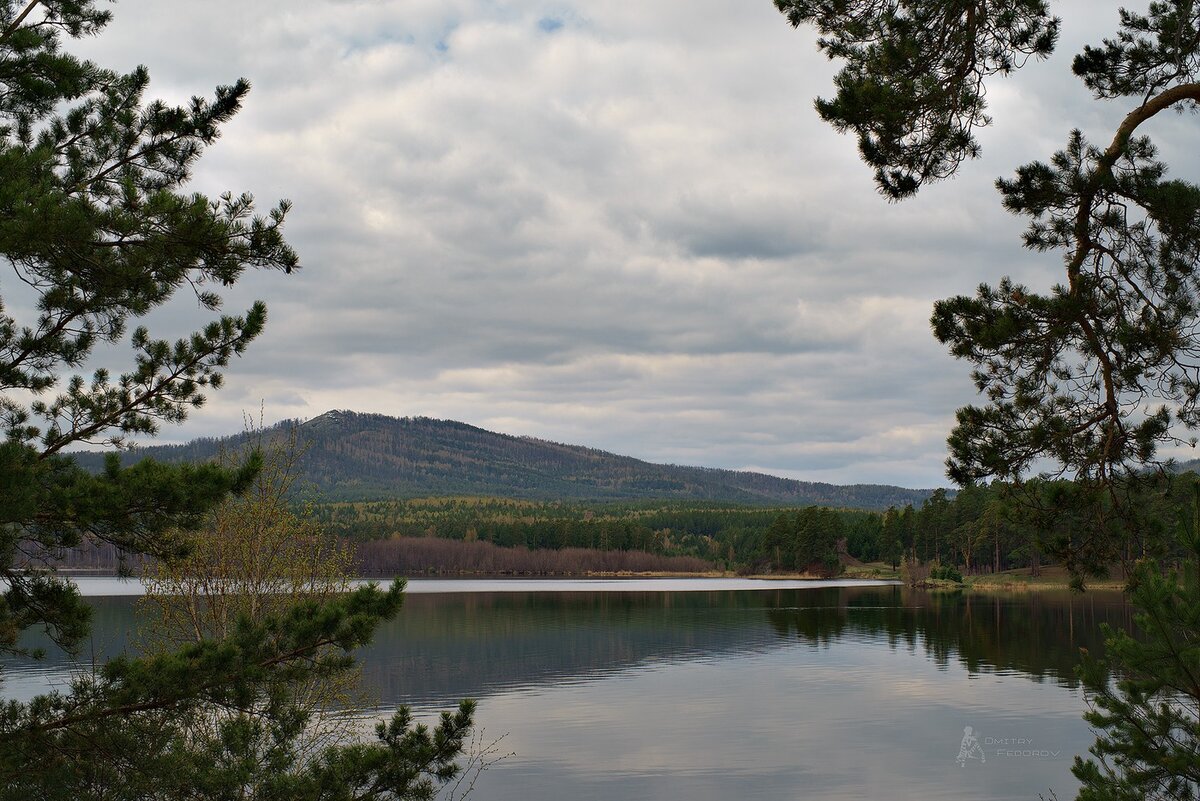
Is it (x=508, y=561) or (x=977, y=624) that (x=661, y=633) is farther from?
(x=508, y=561)

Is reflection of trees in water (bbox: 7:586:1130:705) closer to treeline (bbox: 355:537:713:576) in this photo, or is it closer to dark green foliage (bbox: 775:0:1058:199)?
dark green foliage (bbox: 775:0:1058:199)

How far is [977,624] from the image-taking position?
2517 inches

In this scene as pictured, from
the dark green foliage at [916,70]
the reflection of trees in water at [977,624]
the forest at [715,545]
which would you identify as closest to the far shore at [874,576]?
the forest at [715,545]

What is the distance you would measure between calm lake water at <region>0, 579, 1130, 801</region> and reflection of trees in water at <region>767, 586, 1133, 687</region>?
0.28 meters

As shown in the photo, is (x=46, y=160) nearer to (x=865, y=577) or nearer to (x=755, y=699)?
(x=755, y=699)

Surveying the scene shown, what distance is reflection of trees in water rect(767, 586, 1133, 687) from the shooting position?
4775 centimetres

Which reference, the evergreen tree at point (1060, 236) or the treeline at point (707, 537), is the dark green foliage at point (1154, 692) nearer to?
the evergreen tree at point (1060, 236)

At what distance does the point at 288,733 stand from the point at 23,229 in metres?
5.59

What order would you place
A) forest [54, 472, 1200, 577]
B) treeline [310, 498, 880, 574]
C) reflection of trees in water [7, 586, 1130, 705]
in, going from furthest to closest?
treeline [310, 498, 880, 574], forest [54, 472, 1200, 577], reflection of trees in water [7, 586, 1130, 705]

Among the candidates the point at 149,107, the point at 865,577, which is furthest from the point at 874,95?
the point at 865,577

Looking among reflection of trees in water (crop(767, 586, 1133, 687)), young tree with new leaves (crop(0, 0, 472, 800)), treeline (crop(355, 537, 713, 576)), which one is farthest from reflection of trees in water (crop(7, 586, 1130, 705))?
treeline (crop(355, 537, 713, 576))

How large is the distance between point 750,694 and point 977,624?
3141 cm

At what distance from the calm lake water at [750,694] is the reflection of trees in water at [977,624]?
28 centimetres

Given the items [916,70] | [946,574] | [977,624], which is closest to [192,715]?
[916,70]
